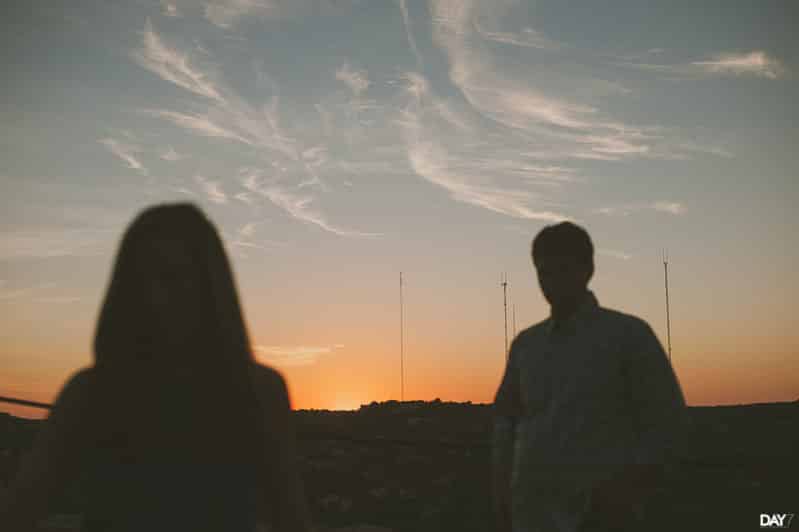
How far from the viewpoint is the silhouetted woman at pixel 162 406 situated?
1435 millimetres

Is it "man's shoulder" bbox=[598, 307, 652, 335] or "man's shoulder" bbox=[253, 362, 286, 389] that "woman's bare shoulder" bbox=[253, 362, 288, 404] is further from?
"man's shoulder" bbox=[598, 307, 652, 335]

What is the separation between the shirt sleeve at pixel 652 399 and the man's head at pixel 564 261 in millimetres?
277

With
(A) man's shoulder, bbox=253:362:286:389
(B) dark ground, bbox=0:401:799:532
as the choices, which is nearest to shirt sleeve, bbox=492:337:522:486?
(A) man's shoulder, bbox=253:362:286:389

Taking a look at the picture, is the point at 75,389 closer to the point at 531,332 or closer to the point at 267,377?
the point at 267,377

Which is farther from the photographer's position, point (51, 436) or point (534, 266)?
point (534, 266)

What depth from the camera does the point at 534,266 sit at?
10.4ft

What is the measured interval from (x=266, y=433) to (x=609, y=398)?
173 cm

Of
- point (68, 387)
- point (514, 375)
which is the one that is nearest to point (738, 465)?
point (514, 375)

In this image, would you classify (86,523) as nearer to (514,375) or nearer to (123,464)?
(123,464)

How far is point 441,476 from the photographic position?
1121 cm

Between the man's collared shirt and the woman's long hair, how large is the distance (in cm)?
171

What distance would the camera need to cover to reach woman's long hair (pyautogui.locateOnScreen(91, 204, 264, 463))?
145cm
